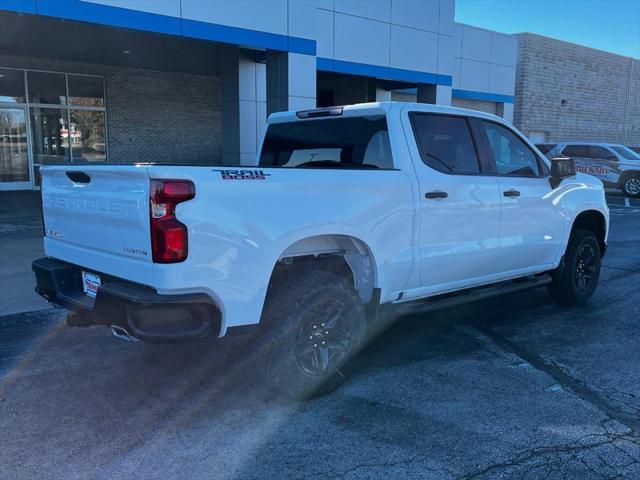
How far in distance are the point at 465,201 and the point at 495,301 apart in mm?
2280

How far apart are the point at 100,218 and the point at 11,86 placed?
642 inches

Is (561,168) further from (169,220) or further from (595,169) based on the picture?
(595,169)

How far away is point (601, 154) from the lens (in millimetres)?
20297

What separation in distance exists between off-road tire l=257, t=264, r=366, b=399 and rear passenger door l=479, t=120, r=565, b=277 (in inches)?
76.5

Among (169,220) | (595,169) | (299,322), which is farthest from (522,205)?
(595,169)

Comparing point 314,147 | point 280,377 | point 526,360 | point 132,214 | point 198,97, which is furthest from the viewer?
point 198,97

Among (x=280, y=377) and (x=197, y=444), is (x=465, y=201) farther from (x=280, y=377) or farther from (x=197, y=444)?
(x=197, y=444)

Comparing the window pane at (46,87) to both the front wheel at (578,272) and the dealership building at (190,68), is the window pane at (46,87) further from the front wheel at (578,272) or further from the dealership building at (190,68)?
the front wheel at (578,272)

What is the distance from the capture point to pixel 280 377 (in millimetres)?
3828

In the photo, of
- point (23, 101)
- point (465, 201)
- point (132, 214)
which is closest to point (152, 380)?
point (132, 214)

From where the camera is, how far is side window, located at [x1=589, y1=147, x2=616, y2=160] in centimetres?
2022

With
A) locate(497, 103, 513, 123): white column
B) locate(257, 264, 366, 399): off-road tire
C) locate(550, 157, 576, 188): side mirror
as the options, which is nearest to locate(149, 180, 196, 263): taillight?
locate(257, 264, 366, 399): off-road tire

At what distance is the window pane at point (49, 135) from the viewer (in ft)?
59.3

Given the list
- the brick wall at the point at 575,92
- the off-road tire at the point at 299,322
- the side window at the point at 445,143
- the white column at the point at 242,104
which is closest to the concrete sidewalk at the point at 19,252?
the off-road tire at the point at 299,322
